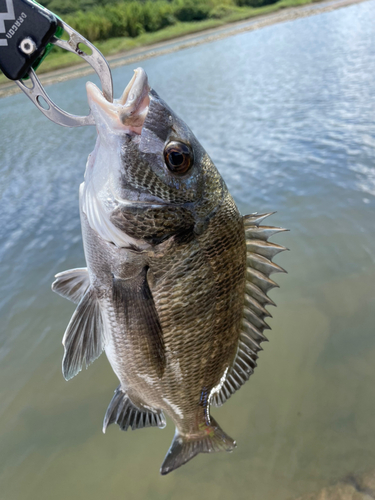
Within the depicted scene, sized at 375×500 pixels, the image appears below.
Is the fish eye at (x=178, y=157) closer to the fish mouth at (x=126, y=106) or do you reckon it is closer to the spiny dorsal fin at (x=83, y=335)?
the fish mouth at (x=126, y=106)

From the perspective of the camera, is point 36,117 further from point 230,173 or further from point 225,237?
point 225,237

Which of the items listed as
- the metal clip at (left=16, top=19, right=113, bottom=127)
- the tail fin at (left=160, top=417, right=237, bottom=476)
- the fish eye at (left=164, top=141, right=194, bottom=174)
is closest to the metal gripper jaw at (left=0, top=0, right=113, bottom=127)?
the metal clip at (left=16, top=19, right=113, bottom=127)

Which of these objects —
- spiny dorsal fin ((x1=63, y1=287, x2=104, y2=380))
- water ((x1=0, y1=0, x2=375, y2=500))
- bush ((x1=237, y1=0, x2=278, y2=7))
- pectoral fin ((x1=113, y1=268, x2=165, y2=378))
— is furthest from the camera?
bush ((x1=237, y1=0, x2=278, y2=7))

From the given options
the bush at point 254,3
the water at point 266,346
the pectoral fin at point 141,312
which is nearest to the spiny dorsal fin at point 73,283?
the pectoral fin at point 141,312

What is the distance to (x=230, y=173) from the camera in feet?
15.7

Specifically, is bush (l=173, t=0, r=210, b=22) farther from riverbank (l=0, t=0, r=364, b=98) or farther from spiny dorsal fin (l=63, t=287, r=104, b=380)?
spiny dorsal fin (l=63, t=287, r=104, b=380)

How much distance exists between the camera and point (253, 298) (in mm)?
1537

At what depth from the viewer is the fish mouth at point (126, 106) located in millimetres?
1043

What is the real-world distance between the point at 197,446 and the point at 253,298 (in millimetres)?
783

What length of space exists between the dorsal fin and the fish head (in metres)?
0.33

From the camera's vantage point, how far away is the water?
6.63ft

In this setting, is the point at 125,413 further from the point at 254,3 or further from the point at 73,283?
the point at 254,3

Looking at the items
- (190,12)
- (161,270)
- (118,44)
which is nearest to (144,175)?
(161,270)

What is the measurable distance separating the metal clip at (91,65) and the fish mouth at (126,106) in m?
0.03
